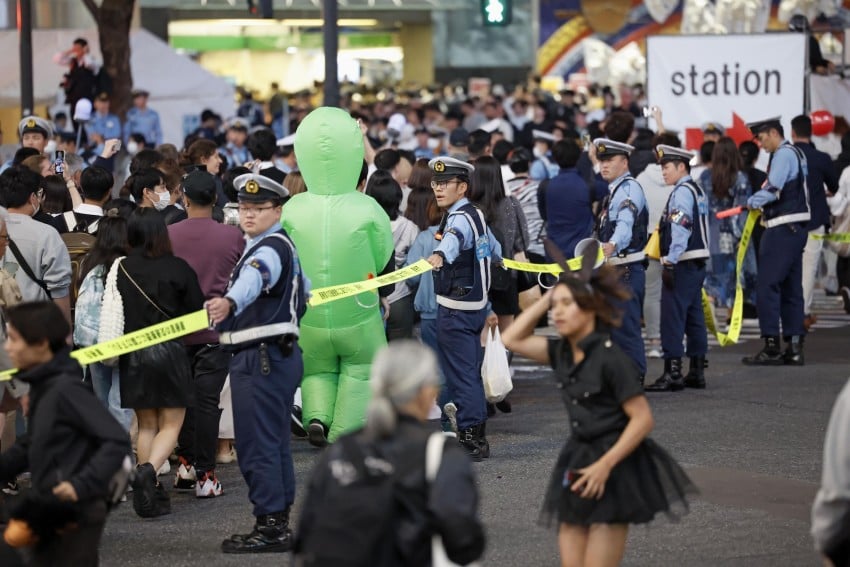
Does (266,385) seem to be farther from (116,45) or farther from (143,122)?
(116,45)

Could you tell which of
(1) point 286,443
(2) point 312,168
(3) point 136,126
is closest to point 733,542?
(1) point 286,443

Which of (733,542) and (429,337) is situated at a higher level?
(429,337)

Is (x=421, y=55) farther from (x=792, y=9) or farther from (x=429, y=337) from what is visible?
(x=429, y=337)

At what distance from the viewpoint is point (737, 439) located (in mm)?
→ 10578

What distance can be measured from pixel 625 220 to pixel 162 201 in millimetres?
3447

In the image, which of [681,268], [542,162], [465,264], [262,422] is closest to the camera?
[262,422]

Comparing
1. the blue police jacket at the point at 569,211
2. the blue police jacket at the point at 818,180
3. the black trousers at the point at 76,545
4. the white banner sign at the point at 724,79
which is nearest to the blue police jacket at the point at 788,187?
the blue police jacket at the point at 818,180

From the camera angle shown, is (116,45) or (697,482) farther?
(116,45)

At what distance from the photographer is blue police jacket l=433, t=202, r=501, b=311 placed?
386 inches

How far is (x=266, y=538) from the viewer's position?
7703 millimetres

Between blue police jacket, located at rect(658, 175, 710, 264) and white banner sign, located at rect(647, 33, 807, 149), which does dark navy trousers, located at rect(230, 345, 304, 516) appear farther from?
white banner sign, located at rect(647, 33, 807, 149)

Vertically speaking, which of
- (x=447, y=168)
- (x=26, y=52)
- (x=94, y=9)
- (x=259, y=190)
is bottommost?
(x=259, y=190)

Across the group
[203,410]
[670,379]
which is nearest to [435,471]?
[203,410]

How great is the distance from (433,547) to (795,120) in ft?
34.0
